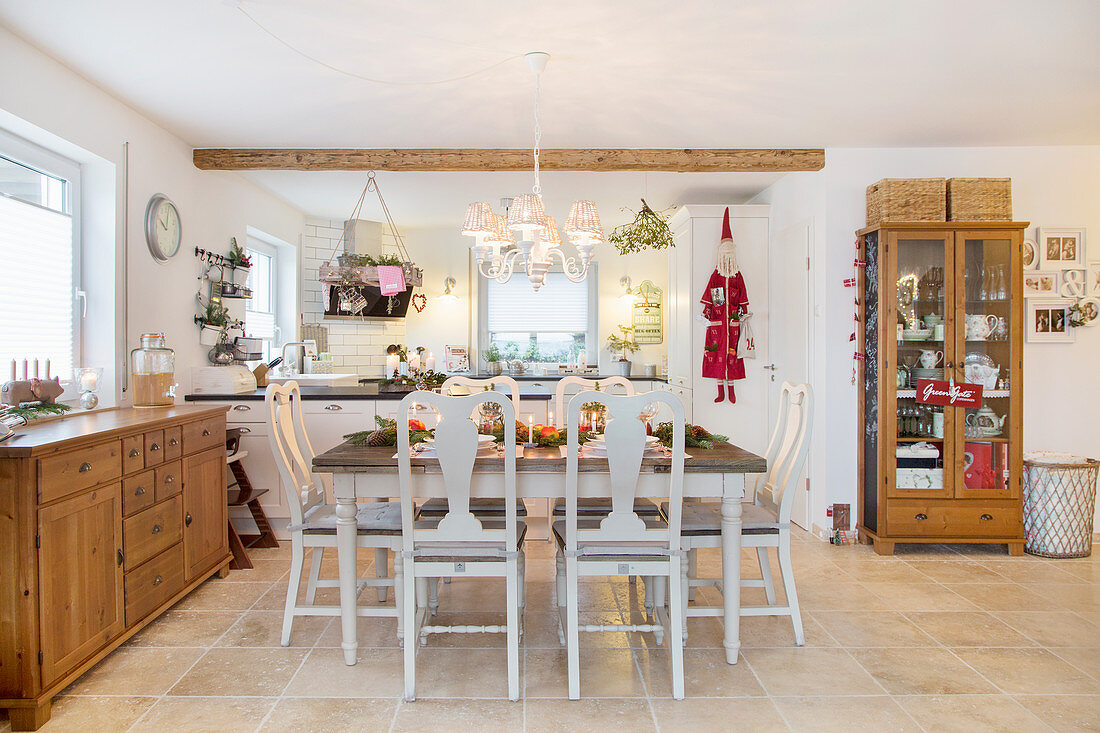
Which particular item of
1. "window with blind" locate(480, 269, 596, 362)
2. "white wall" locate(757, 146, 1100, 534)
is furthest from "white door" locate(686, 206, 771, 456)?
"window with blind" locate(480, 269, 596, 362)

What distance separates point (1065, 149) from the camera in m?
4.22

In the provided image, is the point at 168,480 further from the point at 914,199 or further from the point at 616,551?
the point at 914,199

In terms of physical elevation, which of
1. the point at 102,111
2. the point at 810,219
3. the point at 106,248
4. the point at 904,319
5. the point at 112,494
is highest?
the point at 102,111

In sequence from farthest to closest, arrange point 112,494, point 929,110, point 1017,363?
point 1017,363 → point 929,110 → point 112,494

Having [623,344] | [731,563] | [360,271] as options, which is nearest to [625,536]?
[731,563]

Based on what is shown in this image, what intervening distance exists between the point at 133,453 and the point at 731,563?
7.86ft

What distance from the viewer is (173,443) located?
3.02m

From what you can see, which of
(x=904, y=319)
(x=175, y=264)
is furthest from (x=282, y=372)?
(x=904, y=319)

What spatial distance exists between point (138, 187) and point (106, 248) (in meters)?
0.41

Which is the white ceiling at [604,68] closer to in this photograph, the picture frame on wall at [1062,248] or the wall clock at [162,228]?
the wall clock at [162,228]

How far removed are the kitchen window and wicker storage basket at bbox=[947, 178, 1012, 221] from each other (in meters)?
5.11

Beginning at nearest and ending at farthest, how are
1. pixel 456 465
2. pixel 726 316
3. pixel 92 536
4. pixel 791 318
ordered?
pixel 456 465 → pixel 92 536 → pixel 791 318 → pixel 726 316

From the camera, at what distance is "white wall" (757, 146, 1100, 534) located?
13.8ft

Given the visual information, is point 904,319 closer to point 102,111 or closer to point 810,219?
point 810,219
